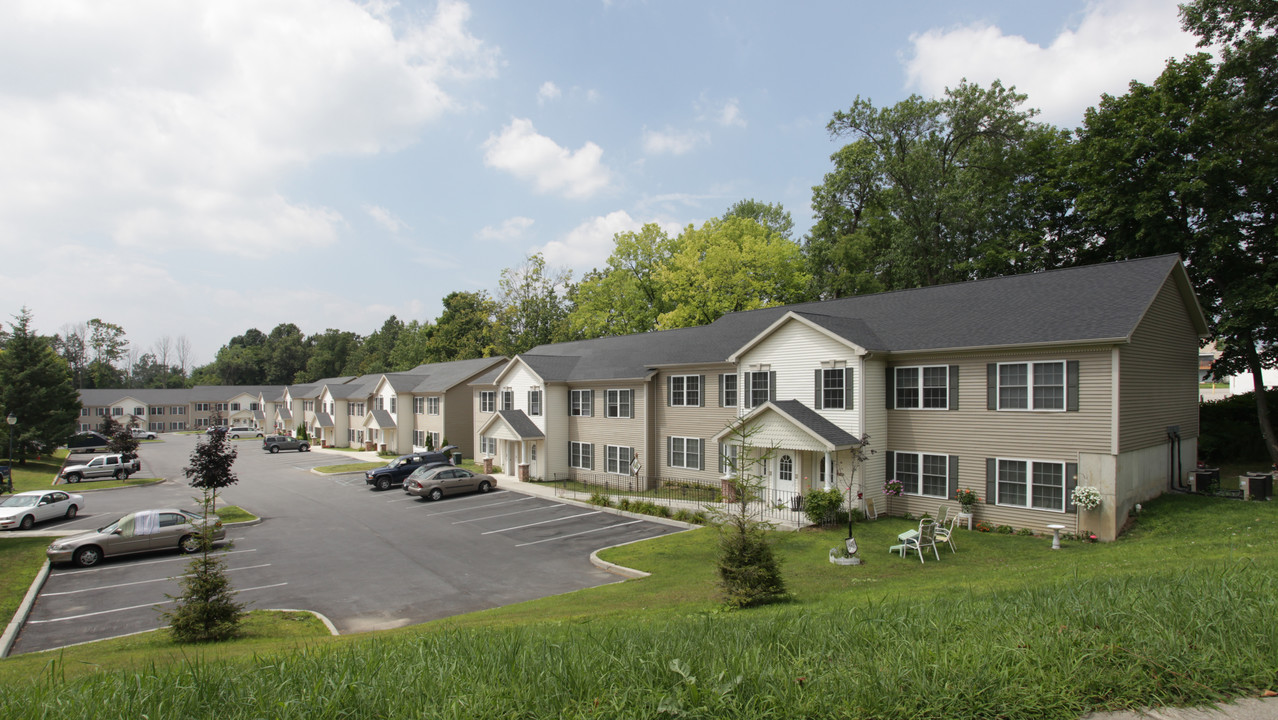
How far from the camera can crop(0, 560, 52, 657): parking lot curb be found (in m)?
13.0

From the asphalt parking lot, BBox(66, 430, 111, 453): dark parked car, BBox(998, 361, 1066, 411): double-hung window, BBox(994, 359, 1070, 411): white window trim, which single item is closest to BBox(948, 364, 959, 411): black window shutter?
BBox(994, 359, 1070, 411): white window trim

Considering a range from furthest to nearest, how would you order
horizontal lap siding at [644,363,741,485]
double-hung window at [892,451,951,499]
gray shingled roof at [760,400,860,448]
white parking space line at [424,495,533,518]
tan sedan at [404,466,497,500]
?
tan sedan at [404,466,497,500] → horizontal lap siding at [644,363,741,485] → white parking space line at [424,495,533,518] → gray shingled roof at [760,400,860,448] → double-hung window at [892,451,951,499]

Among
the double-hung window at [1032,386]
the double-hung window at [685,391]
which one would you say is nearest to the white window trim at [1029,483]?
the double-hung window at [1032,386]

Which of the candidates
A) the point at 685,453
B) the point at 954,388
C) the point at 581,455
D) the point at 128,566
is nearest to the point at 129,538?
the point at 128,566

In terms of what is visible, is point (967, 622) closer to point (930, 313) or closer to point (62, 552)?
point (930, 313)

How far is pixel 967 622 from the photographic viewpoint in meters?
6.00

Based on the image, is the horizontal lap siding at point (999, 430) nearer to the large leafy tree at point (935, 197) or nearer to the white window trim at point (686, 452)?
the white window trim at point (686, 452)

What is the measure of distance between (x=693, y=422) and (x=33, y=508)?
2802cm

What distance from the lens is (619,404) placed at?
1309 inches

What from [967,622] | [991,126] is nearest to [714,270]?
[991,126]

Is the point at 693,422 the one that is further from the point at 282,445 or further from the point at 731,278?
the point at 282,445

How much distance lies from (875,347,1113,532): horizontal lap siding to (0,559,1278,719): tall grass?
1436 cm

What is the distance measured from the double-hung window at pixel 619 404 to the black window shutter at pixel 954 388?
52.1ft

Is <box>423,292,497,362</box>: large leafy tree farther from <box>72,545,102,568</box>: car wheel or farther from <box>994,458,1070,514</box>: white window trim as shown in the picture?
<box>994,458,1070,514</box>: white window trim
